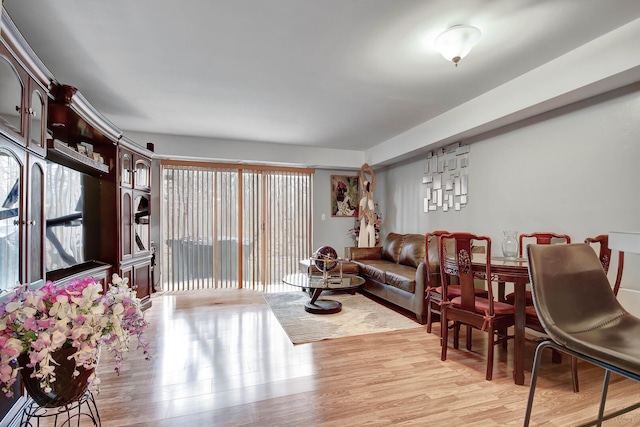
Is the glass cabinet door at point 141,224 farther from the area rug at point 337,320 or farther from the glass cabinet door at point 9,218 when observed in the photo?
the glass cabinet door at point 9,218

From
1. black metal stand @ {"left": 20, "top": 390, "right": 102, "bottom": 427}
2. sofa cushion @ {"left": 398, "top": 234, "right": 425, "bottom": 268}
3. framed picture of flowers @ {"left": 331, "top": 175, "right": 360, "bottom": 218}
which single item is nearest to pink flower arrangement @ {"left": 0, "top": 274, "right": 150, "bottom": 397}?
black metal stand @ {"left": 20, "top": 390, "right": 102, "bottom": 427}

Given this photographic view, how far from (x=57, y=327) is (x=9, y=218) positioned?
0.96 meters

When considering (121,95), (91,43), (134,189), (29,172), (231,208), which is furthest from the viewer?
(231,208)

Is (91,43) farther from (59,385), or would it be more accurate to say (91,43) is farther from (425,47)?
(425,47)

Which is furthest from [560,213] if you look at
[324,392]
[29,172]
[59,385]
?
[29,172]

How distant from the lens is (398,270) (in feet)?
13.9

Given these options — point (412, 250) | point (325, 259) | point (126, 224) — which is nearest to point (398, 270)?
point (412, 250)

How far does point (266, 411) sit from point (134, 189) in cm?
319

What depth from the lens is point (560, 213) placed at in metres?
2.99

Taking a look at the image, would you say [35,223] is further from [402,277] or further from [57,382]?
[402,277]

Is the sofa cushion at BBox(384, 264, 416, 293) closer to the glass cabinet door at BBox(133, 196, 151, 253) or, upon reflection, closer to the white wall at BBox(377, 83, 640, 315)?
the white wall at BBox(377, 83, 640, 315)

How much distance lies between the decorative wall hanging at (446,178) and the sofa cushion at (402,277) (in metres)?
1.03

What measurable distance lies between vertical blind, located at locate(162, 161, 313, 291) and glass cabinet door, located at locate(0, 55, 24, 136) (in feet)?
11.7

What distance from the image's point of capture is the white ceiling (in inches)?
78.6
